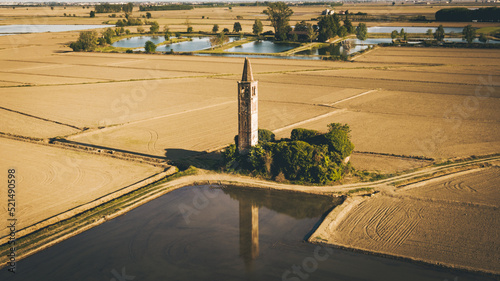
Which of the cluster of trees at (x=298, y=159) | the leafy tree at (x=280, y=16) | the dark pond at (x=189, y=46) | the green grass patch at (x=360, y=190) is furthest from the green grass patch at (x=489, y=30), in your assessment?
the green grass patch at (x=360, y=190)

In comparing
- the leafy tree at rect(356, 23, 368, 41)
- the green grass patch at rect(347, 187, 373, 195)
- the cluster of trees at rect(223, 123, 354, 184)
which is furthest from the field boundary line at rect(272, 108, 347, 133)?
the leafy tree at rect(356, 23, 368, 41)

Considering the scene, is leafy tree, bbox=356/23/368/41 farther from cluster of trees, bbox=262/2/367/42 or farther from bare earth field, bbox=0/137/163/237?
bare earth field, bbox=0/137/163/237

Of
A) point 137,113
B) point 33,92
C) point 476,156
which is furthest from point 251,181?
point 33,92

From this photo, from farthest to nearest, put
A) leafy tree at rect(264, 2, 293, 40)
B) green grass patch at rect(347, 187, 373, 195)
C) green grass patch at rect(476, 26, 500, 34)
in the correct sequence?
1. leafy tree at rect(264, 2, 293, 40)
2. green grass patch at rect(476, 26, 500, 34)
3. green grass patch at rect(347, 187, 373, 195)

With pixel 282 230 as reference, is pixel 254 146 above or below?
above

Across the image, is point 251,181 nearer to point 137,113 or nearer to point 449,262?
point 449,262

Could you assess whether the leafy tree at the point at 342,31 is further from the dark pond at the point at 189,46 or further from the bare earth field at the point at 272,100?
the bare earth field at the point at 272,100
